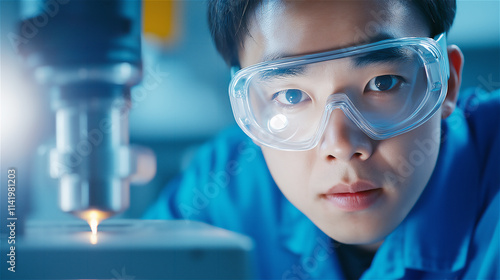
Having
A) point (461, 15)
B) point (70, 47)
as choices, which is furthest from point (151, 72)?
point (461, 15)

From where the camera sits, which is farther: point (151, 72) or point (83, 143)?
point (151, 72)

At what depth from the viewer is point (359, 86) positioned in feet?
2.50

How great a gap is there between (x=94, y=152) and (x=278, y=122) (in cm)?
35

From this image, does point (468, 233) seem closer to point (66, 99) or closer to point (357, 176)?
point (357, 176)

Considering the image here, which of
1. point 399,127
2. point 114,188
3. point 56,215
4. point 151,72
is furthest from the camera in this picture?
point 151,72

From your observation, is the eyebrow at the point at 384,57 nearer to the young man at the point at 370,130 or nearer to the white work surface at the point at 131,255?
the young man at the point at 370,130

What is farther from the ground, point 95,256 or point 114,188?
point 114,188

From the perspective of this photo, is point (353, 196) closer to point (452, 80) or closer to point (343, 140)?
point (343, 140)

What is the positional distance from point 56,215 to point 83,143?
0.84 ft

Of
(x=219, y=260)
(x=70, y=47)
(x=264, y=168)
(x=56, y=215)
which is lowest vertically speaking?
(x=219, y=260)

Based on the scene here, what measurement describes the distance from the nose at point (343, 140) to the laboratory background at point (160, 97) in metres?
0.39

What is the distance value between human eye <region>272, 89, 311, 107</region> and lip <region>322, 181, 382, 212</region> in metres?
0.16

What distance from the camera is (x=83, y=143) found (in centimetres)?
86

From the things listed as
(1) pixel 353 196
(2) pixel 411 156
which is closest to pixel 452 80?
(2) pixel 411 156
